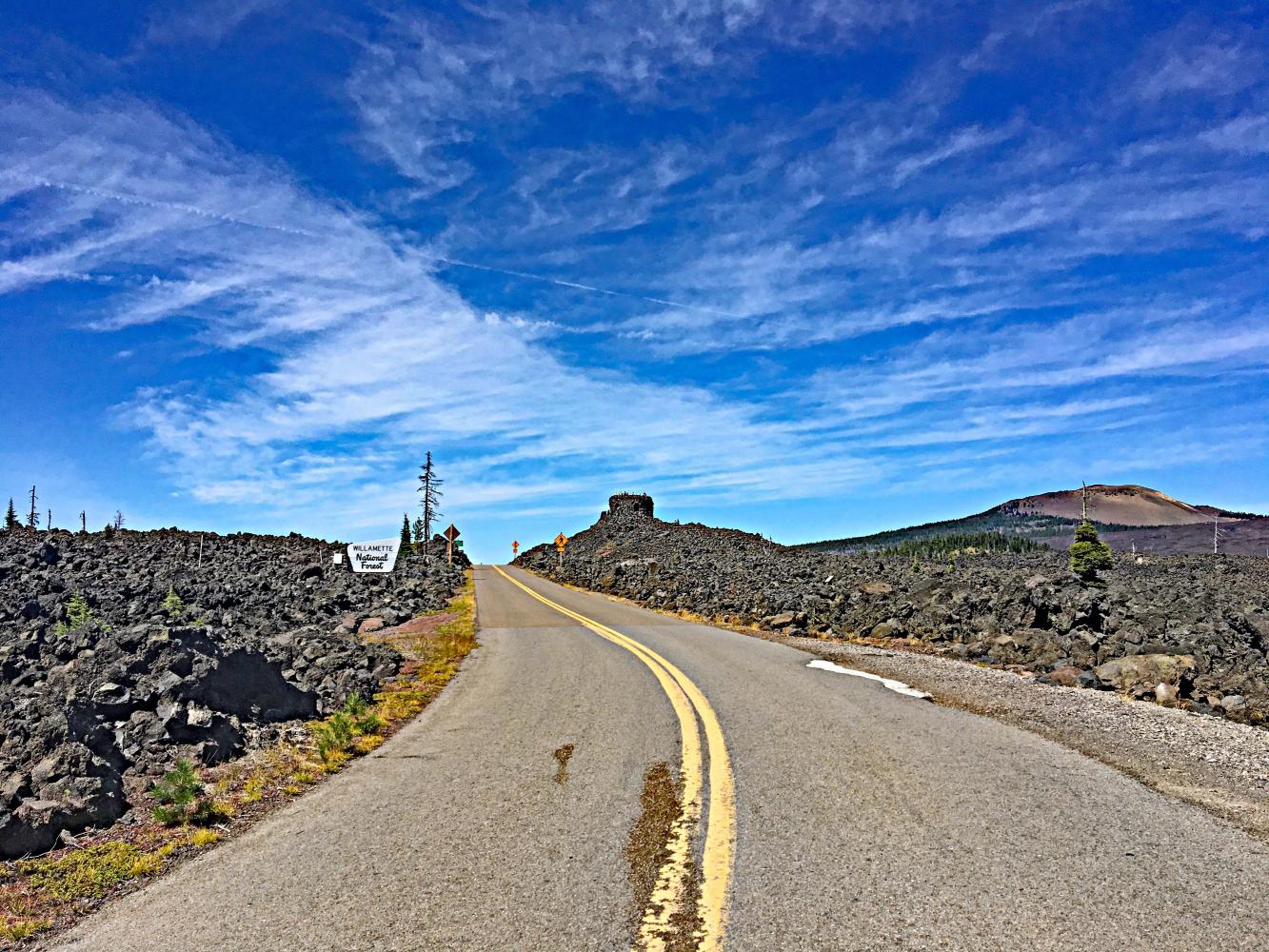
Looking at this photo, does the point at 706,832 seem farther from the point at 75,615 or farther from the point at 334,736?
the point at 75,615

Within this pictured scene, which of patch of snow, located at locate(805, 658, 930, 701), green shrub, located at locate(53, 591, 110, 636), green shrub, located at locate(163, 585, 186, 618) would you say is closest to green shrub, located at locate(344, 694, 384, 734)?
patch of snow, located at locate(805, 658, 930, 701)

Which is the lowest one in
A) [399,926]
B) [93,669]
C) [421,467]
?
[399,926]

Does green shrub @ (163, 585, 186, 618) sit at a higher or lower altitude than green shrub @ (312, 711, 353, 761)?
higher

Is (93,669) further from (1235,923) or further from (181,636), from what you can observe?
(1235,923)

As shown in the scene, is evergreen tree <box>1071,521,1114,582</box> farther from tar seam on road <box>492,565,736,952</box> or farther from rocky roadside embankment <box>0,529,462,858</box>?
tar seam on road <box>492,565,736,952</box>

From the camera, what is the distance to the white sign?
3241 centimetres

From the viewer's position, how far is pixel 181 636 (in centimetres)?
902

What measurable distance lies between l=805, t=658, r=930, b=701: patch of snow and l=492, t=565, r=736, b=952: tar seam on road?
113 inches

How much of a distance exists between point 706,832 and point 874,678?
7.60 m

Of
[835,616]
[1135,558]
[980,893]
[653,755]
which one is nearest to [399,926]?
[980,893]

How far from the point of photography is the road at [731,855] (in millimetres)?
3660

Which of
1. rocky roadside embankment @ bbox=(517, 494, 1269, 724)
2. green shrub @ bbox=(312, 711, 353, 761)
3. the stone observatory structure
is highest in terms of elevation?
the stone observatory structure

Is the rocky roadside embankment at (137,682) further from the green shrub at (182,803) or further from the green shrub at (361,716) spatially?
the green shrub at (361,716)

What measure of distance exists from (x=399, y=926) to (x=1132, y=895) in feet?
12.4
